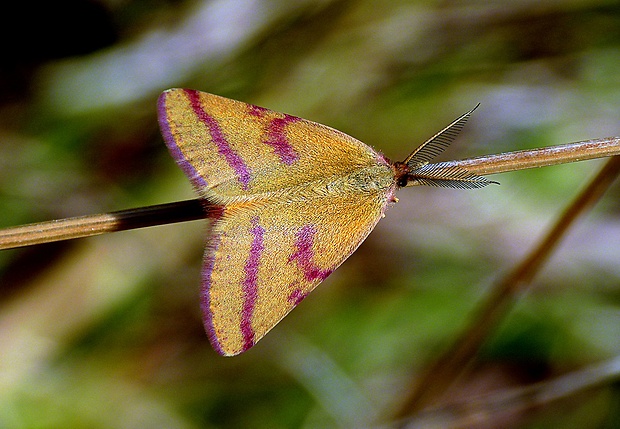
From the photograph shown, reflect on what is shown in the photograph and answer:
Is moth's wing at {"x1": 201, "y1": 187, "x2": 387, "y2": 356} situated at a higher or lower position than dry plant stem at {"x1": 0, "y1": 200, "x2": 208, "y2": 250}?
lower

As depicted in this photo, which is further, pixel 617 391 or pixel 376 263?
pixel 376 263

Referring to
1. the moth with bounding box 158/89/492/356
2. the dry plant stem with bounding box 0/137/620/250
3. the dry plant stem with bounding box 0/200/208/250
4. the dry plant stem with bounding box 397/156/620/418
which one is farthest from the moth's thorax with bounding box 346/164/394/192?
the dry plant stem with bounding box 397/156/620/418

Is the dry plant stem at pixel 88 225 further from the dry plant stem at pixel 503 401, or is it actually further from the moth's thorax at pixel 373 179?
the dry plant stem at pixel 503 401

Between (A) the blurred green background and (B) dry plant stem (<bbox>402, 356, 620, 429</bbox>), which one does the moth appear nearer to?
(B) dry plant stem (<bbox>402, 356, 620, 429</bbox>)

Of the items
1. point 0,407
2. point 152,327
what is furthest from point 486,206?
point 0,407

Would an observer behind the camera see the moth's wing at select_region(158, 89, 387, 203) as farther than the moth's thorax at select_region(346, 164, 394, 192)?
No

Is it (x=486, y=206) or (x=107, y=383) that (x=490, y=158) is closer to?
(x=486, y=206)

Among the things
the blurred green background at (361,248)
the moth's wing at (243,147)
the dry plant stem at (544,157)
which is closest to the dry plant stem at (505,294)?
the dry plant stem at (544,157)
